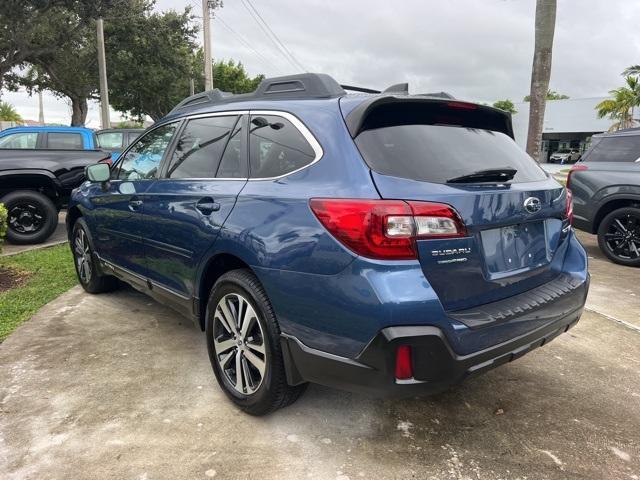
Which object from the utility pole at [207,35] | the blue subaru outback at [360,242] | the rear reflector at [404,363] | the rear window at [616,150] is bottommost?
the rear reflector at [404,363]

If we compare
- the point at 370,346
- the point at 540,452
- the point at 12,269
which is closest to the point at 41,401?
the point at 370,346

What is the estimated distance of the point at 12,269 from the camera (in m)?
5.91

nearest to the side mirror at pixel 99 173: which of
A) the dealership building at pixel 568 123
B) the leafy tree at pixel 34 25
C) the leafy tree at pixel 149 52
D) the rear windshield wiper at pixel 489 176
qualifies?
the rear windshield wiper at pixel 489 176

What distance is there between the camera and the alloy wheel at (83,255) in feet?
15.7

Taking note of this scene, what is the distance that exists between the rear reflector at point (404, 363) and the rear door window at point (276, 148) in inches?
38.7

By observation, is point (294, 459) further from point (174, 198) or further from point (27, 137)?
point (27, 137)

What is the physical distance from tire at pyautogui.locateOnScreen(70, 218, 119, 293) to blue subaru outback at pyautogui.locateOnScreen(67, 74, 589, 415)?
1702 millimetres

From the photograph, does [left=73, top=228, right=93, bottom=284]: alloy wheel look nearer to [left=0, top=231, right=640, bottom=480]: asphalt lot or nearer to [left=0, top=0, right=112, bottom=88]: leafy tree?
[left=0, top=231, right=640, bottom=480]: asphalt lot

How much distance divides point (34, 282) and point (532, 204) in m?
5.03

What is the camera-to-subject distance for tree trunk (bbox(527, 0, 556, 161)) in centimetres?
905

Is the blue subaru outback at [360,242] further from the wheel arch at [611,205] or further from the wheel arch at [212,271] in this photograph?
the wheel arch at [611,205]

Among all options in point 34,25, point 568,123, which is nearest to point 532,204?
point 34,25

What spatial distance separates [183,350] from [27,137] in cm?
735

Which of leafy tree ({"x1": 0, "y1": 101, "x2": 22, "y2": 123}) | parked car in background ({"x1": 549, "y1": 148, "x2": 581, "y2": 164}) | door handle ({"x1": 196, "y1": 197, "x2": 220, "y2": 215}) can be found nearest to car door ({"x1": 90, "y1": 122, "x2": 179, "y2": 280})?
door handle ({"x1": 196, "y1": 197, "x2": 220, "y2": 215})
